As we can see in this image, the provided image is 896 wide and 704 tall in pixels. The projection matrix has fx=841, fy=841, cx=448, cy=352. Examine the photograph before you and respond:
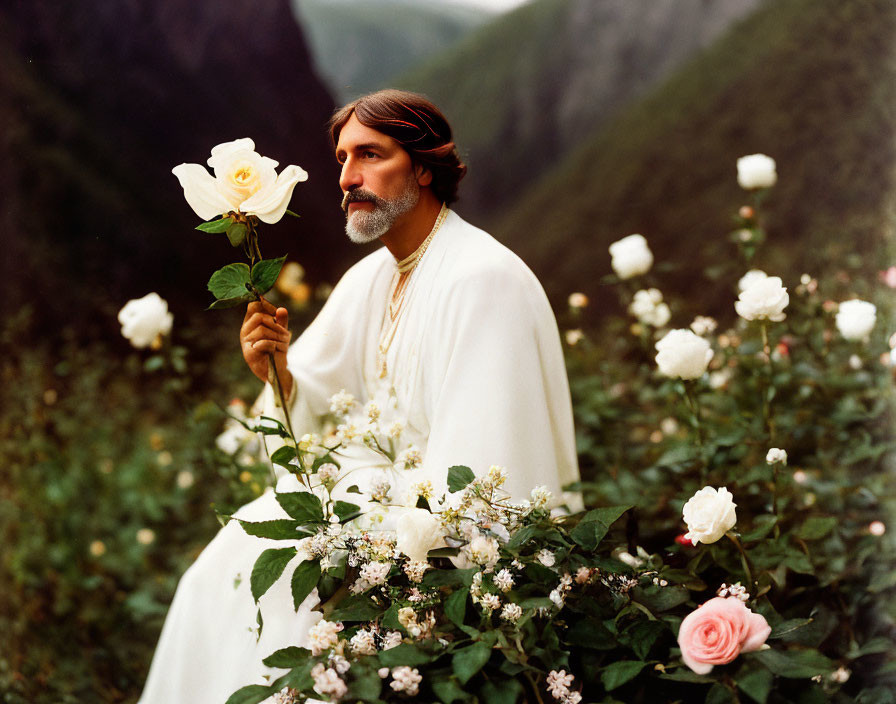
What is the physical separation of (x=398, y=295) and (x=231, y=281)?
0.52 meters

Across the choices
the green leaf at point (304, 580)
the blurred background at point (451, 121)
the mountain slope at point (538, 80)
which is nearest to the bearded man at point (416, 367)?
the green leaf at point (304, 580)

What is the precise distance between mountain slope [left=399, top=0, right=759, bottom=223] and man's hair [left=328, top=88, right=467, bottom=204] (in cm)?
259

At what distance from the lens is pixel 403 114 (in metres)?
1.81

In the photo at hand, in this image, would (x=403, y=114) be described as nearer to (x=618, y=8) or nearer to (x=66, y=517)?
(x=66, y=517)

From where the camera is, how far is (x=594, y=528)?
1.52m

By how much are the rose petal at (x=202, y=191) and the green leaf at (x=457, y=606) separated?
0.78 metres

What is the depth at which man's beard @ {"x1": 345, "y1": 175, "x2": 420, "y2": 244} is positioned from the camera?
181 centimetres

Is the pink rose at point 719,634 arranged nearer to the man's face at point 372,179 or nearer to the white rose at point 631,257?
the man's face at point 372,179

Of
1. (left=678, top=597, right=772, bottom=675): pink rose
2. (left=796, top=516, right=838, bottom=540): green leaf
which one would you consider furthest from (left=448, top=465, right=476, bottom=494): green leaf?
(left=796, top=516, right=838, bottom=540): green leaf

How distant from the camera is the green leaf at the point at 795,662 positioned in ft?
4.44

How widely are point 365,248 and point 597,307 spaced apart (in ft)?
4.03

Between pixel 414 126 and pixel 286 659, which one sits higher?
pixel 414 126

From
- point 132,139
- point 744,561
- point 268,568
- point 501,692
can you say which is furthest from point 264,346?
point 132,139

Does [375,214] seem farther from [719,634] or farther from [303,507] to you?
[719,634]
